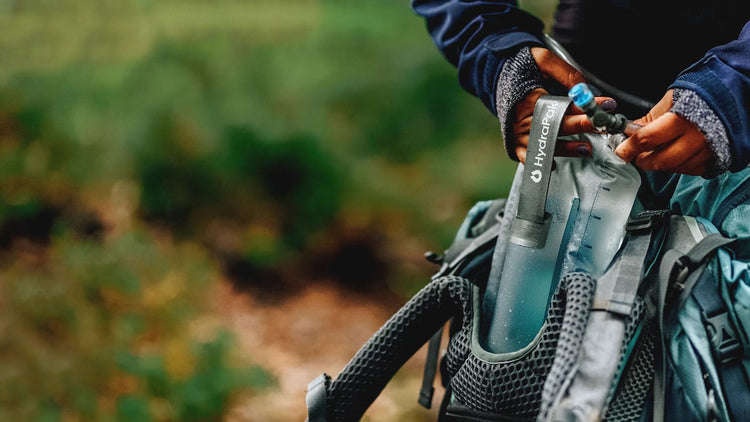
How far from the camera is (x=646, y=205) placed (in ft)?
2.90

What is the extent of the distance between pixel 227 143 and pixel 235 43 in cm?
60

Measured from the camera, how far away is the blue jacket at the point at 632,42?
724mm

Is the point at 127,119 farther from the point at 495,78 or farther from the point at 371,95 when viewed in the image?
the point at 495,78

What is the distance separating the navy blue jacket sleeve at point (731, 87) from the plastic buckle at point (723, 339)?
0.18 meters

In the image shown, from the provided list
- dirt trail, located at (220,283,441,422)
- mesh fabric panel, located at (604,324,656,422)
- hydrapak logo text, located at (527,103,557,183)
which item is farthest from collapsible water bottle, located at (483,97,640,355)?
dirt trail, located at (220,283,441,422)

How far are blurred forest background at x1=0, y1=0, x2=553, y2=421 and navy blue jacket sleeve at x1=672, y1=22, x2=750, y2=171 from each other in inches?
62.1

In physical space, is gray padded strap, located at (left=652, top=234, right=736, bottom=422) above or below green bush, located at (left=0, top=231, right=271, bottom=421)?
below

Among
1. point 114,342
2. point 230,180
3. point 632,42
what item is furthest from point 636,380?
point 230,180

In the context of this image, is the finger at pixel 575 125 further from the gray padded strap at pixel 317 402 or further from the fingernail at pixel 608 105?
the gray padded strap at pixel 317 402

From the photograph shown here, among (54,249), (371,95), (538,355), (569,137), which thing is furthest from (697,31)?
(54,249)

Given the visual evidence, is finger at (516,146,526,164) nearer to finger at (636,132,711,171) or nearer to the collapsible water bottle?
the collapsible water bottle

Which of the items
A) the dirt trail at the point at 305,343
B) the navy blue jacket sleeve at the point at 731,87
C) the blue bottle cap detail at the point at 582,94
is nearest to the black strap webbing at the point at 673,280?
the navy blue jacket sleeve at the point at 731,87

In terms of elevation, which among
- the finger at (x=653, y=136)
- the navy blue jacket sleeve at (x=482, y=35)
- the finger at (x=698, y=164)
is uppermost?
the navy blue jacket sleeve at (x=482, y=35)

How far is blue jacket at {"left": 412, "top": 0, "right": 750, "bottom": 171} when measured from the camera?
72 centimetres
